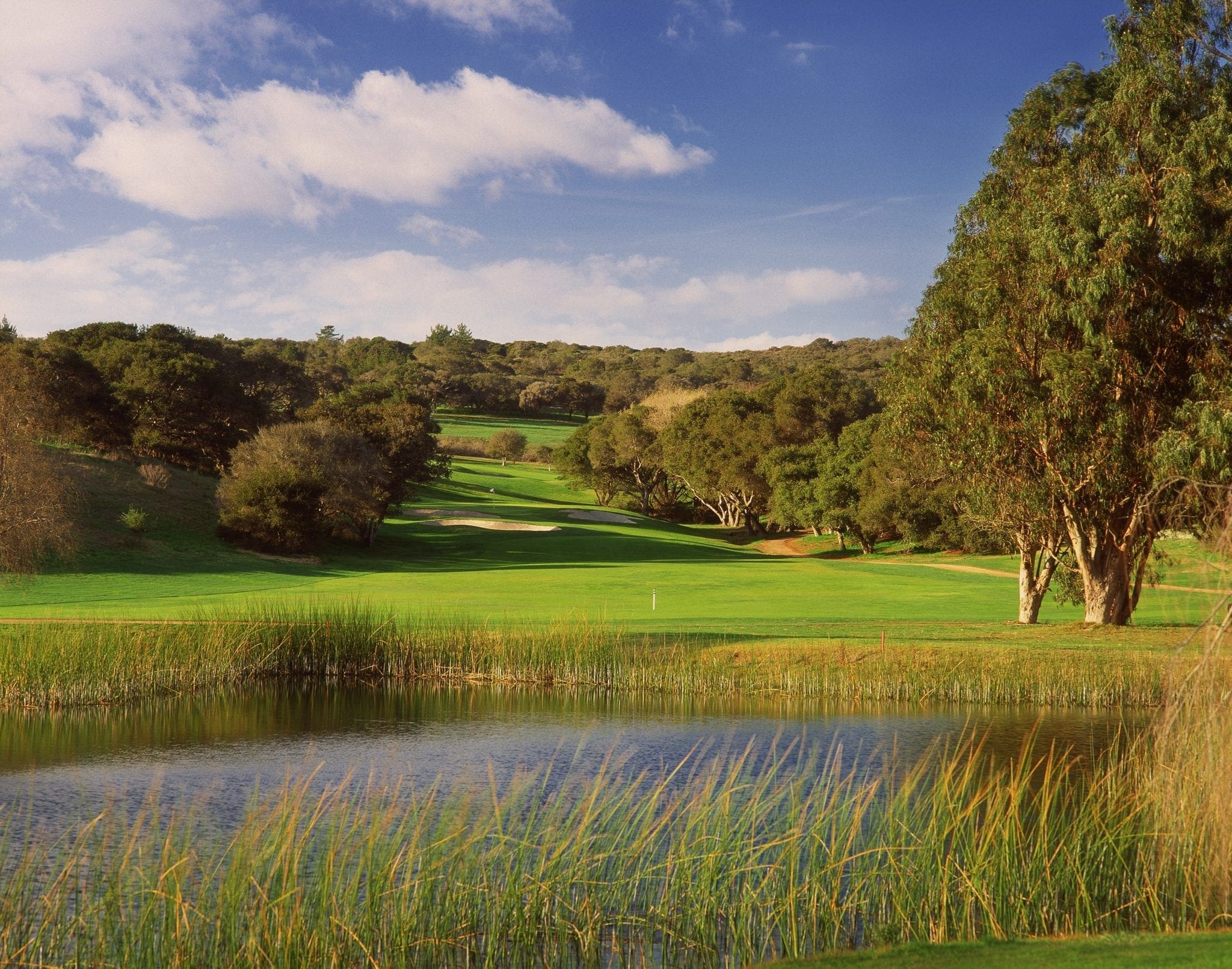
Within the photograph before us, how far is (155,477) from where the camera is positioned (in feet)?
181

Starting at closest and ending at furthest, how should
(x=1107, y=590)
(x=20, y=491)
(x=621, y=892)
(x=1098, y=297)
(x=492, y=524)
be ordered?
(x=621, y=892) → (x=1098, y=297) → (x=20, y=491) → (x=1107, y=590) → (x=492, y=524)

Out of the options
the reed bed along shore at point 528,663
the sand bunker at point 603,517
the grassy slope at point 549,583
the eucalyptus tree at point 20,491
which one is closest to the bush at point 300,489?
the grassy slope at point 549,583

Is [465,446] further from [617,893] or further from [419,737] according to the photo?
[617,893]

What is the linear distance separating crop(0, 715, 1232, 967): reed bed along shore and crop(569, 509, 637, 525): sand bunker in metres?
62.7

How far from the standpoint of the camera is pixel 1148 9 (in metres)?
25.4

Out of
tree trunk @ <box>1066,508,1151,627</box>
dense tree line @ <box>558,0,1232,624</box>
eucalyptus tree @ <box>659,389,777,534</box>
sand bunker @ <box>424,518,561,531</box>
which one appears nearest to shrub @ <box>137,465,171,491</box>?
sand bunker @ <box>424,518,561,531</box>

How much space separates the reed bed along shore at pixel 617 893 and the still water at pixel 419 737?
2985 millimetres

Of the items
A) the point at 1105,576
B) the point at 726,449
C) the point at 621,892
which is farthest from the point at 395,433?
the point at 621,892

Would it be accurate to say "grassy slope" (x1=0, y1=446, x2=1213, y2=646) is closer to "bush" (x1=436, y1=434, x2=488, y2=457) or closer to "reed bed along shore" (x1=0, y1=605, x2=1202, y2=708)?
"reed bed along shore" (x1=0, y1=605, x2=1202, y2=708)

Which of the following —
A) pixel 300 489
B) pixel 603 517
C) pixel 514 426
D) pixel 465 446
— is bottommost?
pixel 603 517

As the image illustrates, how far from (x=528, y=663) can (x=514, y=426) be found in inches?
4245

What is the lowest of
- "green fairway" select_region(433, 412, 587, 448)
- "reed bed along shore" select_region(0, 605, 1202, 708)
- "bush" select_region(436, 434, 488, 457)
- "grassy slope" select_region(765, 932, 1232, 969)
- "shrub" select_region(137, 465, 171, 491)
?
"reed bed along shore" select_region(0, 605, 1202, 708)

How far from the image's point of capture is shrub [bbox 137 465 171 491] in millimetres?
55156

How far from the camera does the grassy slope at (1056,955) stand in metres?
7.70
